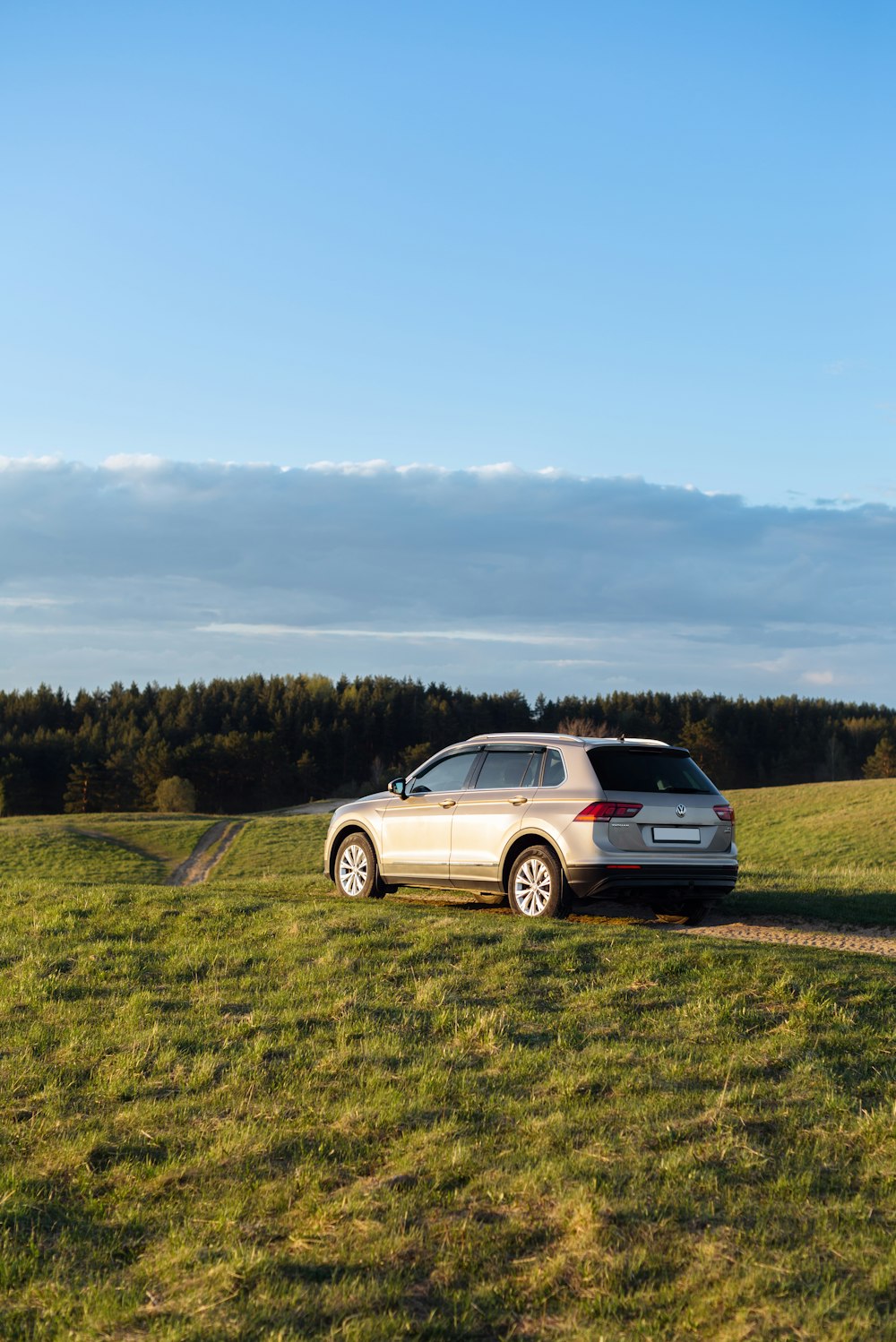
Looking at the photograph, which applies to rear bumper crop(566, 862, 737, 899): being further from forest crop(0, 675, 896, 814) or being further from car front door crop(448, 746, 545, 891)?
forest crop(0, 675, 896, 814)

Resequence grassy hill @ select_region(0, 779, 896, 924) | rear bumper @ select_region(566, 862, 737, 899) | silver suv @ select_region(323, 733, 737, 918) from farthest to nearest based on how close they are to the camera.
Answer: grassy hill @ select_region(0, 779, 896, 924) < silver suv @ select_region(323, 733, 737, 918) < rear bumper @ select_region(566, 862, 737, 899)

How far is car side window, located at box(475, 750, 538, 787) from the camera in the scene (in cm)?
1165

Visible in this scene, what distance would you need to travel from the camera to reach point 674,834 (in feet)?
36.1

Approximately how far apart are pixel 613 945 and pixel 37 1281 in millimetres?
5537

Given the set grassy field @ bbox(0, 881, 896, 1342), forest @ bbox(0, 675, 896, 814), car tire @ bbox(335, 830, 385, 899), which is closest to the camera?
grassy field @ bbox(0, 881, 896, 1342)

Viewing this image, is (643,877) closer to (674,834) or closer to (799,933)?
(674,834)

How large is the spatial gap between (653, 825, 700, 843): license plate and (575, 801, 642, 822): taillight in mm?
334

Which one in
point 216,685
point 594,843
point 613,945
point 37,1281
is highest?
point 216,685

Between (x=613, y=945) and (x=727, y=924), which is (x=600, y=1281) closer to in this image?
(x=613, y=945)

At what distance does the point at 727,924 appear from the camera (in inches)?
482

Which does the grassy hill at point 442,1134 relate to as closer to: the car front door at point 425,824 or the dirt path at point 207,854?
the car front door at point 425,824

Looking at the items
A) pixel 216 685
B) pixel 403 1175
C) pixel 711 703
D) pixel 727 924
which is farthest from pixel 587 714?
pixel 403 1175

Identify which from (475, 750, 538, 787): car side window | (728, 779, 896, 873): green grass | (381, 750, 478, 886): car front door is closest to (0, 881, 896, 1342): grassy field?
(475, 750, 538, 787): car side window

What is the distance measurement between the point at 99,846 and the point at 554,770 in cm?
3546
